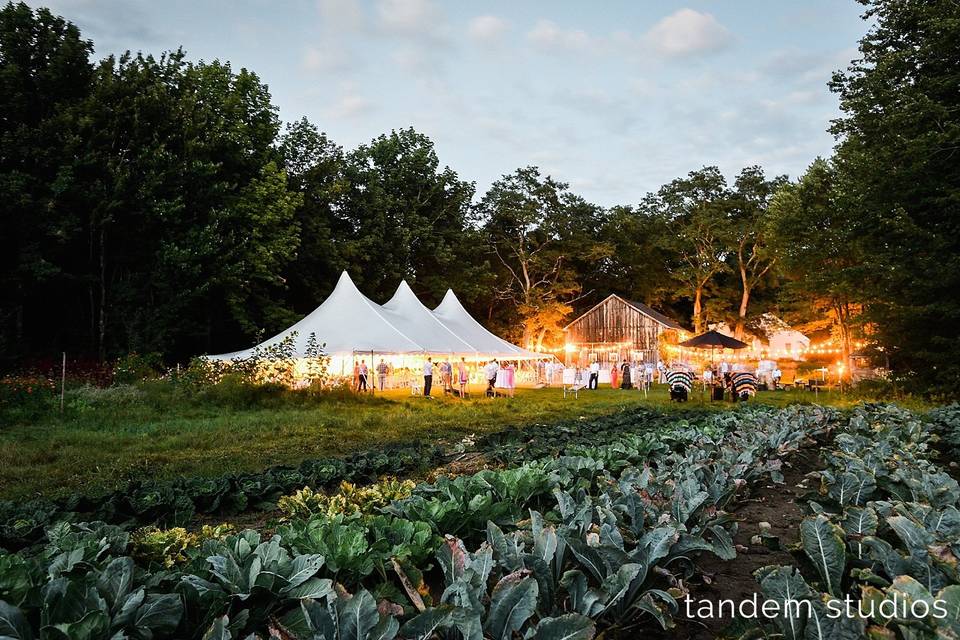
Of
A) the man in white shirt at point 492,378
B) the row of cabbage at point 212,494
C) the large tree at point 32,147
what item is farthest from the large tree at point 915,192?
the large tree at point 32,147

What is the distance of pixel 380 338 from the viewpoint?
15.8m

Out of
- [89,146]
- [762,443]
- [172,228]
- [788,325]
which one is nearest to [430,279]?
[172,228]

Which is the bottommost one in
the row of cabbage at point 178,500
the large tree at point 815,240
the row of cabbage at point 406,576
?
the row of cabbage at point 178,500

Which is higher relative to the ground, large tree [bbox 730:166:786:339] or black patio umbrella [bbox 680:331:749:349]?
large tree [bbox 730:166:786:339]

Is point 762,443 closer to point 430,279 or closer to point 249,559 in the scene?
point 249,559

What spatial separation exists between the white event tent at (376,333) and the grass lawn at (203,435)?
138 inches

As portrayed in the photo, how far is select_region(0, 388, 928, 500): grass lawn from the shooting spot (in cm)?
537

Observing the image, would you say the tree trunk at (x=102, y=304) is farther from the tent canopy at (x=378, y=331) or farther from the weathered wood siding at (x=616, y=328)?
the weathered wood siding at (x=616, y=328)

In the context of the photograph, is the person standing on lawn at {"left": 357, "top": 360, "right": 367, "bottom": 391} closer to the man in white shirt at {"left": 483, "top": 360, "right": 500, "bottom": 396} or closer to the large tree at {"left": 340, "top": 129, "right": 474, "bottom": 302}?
the man in white shirt at {"left": 483, "top": 360, "right": 500, "bottom": 396}

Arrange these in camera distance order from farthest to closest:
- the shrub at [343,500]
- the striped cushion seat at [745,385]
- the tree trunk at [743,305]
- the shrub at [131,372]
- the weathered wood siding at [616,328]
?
the tree trunk at [743,305] < the weathered wood siding at [616,328] < the striped cushion seat at [745,385] < the shrub at [131,372] < the shrub at [343,500]

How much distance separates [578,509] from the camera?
212cm

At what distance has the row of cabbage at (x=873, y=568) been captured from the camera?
1.20 meters

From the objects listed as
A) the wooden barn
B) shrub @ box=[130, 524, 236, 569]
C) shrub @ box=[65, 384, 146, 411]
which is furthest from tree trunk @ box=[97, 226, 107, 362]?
the wooden barn

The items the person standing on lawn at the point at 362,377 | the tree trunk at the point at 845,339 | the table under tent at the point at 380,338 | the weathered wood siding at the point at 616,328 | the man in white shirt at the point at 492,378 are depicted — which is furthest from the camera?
the weathered wood siding at the point at 616,328
